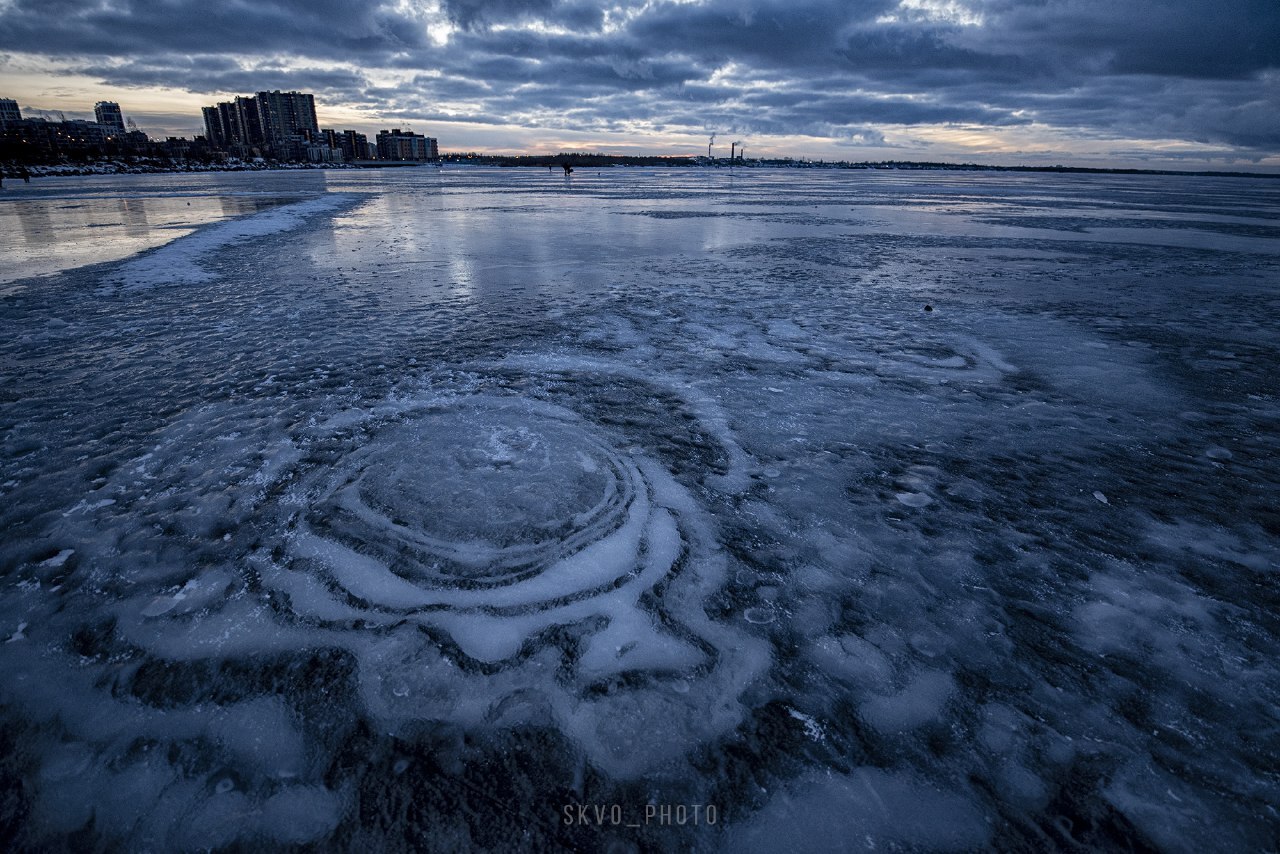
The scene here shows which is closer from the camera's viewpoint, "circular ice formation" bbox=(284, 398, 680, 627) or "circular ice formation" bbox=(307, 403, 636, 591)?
"circular ice formation" bbox=(284, 398, 680, 627)

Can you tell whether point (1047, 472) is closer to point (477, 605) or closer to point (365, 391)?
point (477, 605)

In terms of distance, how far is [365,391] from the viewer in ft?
19.7

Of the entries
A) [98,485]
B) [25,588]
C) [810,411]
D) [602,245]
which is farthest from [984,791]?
[602,245]

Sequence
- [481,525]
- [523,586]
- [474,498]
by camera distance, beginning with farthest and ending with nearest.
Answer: [474,498]
[481,525]
[523,586]

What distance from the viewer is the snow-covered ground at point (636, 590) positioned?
222cm

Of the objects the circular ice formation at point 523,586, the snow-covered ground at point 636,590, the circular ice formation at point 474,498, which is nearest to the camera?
the snow-covered ground at point 636,590

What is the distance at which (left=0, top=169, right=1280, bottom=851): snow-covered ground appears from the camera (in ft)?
7.29

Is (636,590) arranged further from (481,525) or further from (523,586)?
(481,525)

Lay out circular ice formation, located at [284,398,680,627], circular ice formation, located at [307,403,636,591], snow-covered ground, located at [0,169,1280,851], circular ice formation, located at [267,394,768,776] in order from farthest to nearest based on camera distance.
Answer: circular ice formation, located at [307,403,636,591] → circular ice formation, located at [284,398,680,627] → circular ice formation, located at [267,394,768,776] → snow-covered ground, located at [0,169,1280,851]

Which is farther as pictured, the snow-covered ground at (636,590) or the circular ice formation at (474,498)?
the circular ice formation at (474,498)

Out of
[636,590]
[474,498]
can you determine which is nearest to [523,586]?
[636,590]

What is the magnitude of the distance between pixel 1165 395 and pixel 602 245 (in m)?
13.2

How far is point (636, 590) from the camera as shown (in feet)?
10.8

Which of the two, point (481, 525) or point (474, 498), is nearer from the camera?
point (481, 525)
